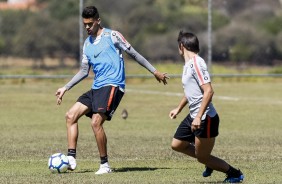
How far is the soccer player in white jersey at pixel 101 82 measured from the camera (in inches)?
458

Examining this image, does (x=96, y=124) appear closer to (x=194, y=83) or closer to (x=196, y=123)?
(x=194, y=83)

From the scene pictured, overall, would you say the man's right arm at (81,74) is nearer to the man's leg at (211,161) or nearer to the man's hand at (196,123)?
the man's leg at (211,161)

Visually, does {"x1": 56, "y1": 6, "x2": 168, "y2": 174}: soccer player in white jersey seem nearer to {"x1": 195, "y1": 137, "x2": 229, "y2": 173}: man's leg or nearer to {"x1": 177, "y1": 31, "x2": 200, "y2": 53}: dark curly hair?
{"x1": 177, "y1": 31, "x2": 200, "y2": 53}: dark curly hair

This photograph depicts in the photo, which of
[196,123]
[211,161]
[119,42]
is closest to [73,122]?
[119,42]

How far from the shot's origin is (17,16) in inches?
1503

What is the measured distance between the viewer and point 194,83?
33.4 feet

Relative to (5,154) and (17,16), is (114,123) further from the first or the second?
Result: (17,16)

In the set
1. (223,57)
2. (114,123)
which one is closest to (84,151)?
(114,123)

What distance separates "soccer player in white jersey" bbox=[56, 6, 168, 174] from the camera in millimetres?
11625

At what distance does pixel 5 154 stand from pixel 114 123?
22.6 ft

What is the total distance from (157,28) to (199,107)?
1114 inches

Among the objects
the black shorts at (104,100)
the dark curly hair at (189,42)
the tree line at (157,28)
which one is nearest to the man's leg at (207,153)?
the dark curly hair at (189,42)

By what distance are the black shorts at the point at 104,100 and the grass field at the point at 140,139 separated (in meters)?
0.81

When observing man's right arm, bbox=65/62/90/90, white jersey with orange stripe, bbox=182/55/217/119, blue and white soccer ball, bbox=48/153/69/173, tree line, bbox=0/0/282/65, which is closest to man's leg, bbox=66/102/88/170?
blue and white soccer ball, bbox=48/153/69/173
